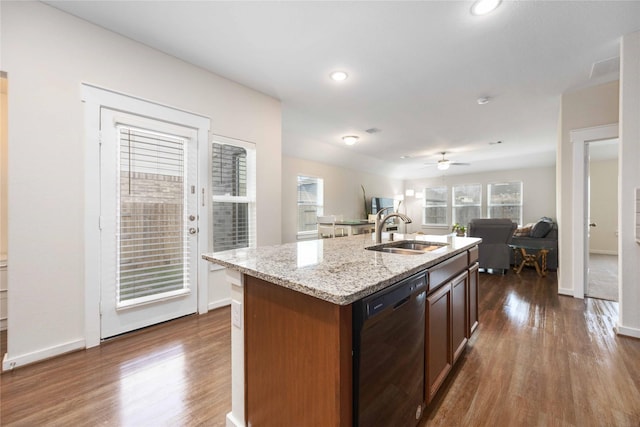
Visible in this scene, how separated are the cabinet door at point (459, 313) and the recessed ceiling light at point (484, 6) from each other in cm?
197

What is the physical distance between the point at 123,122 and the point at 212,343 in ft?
6.82

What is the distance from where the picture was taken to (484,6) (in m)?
1.93

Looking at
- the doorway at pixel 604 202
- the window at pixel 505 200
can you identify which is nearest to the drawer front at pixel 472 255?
the doorway at pixel 604 202

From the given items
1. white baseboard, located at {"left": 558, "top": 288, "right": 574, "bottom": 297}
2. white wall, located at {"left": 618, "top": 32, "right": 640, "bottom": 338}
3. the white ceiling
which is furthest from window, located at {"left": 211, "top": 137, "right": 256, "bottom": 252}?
white baseboard, located at {"left": 558, "top": 288, "right": 574, "bottom": 297}

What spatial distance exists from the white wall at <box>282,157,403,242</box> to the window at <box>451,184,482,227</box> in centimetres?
223

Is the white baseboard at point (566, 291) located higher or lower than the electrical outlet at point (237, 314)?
lower

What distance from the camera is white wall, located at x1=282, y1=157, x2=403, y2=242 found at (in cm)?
584

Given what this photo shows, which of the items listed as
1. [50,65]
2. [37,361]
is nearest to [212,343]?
[37,361]

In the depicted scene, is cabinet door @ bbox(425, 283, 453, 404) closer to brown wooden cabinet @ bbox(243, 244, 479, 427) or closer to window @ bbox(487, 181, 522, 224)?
brown wooden cabinet @ bbox(243, 244, 479, 427)

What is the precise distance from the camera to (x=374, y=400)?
100cm

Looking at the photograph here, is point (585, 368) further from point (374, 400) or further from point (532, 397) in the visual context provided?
point (374, 400)

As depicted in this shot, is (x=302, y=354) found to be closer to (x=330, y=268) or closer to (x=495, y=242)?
(x=330, y=268)

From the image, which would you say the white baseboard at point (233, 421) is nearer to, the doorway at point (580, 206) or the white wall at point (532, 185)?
the doorway at point (580, 206)

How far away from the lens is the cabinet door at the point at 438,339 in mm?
1423
